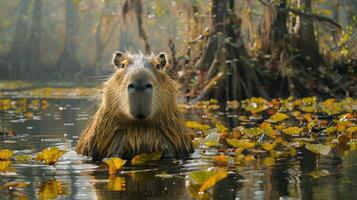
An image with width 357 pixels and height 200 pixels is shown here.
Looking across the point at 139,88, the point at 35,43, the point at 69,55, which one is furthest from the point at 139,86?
the point at 69,55

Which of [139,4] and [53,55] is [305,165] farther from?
[53,55]

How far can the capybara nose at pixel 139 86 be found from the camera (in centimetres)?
604

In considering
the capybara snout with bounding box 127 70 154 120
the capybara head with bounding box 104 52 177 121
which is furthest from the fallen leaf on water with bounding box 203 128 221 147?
the capybara snout with bounding box 127 70 154 120

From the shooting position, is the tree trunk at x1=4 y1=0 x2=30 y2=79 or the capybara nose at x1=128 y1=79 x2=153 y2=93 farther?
the tree trunk at x1=4 y1=0 x2=30 y2=79

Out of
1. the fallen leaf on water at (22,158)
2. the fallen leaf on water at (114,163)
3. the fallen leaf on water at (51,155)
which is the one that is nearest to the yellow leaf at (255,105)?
the fallen leaf on water at (22,158)

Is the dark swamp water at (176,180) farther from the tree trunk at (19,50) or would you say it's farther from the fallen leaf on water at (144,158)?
the tree trunk at (19,50)

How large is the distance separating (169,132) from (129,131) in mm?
362

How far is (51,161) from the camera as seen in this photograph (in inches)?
237

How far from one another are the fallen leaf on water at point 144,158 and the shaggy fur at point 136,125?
0.23m

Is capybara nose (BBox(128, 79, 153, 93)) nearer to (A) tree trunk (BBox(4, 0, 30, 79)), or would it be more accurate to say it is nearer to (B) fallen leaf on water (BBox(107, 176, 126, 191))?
(B) fallen leaf on water (BBox(107, 176, 126, 191))

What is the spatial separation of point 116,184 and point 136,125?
1.66m

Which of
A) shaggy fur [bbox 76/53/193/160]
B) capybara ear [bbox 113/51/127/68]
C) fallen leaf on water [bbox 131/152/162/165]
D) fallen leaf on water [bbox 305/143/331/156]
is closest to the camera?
fallen leaf on water [bbox 305/143/331/156]

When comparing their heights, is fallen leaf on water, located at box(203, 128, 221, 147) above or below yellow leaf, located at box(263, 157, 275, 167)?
above

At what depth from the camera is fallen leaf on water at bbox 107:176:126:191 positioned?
15.8 feet
